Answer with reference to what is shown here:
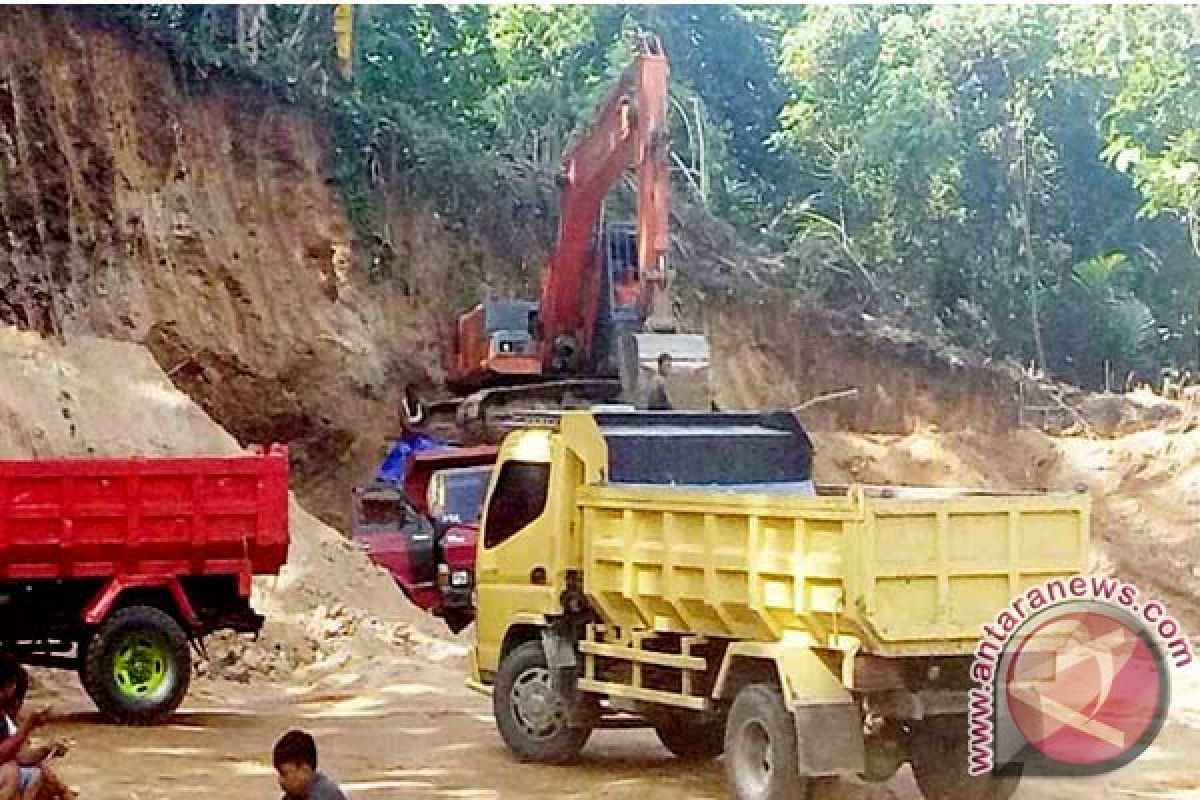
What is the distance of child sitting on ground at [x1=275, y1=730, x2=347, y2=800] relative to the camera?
17.9 ft

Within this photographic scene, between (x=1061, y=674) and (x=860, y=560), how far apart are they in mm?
1218

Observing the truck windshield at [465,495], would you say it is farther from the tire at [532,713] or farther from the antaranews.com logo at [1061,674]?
the antaranews.com logo at [1061,674]

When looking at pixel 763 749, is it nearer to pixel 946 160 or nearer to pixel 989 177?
pixel 946 160

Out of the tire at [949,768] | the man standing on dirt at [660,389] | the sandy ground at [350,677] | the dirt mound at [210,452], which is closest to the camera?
the tire at [949,768]

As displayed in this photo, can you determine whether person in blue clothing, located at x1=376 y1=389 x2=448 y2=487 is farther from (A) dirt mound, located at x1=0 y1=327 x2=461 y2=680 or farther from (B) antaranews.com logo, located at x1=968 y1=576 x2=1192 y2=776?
(B) antaranews.com logo, located at x1=968 y1=576 x2=1192 y2=776

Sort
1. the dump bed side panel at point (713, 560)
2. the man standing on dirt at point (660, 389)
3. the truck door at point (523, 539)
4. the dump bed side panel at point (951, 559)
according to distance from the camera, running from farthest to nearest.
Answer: the man standing on dirt at point (660, 389)
the truck door at point (523, 539)
the dump bed side panel at point (713, 560)
the dump bed side panel at point (951, 559)

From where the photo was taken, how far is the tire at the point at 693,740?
1112cm

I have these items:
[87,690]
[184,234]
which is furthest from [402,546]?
[184,234]

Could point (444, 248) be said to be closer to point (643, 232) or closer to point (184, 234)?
point (184, 234)

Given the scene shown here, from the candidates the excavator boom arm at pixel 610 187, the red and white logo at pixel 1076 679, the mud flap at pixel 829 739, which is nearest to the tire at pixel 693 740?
the mud flap at pixel 829 739

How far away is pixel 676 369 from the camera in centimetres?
1933

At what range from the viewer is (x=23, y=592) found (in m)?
12.3

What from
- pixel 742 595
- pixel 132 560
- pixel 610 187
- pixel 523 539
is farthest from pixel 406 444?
pixel 742 595

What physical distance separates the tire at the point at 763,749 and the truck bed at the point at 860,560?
13.2 inches
